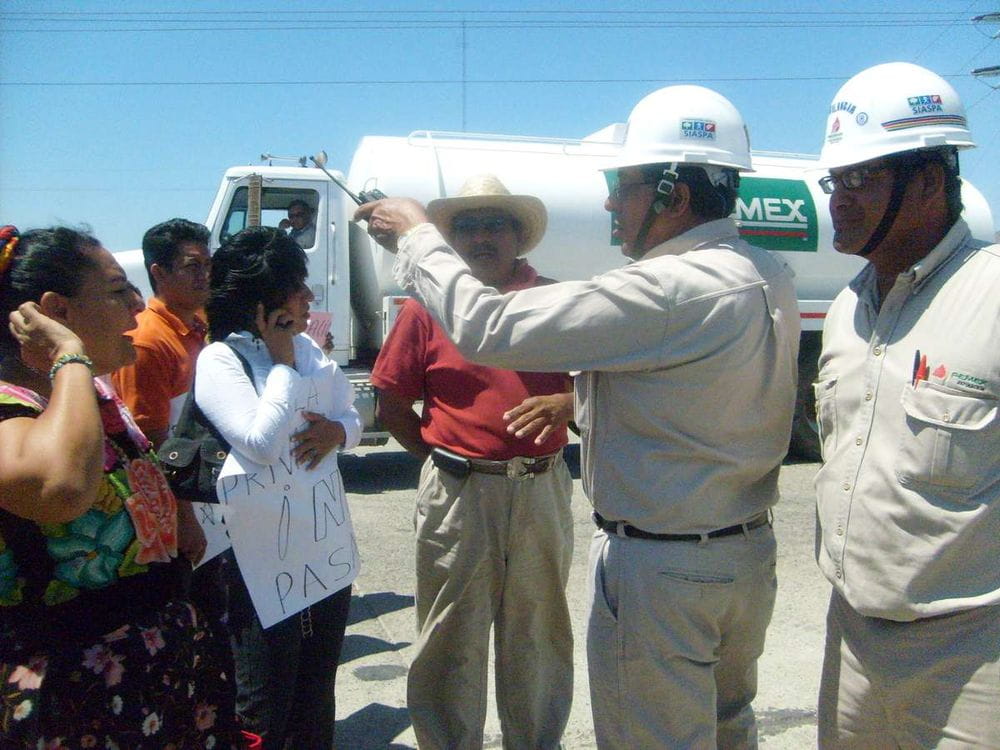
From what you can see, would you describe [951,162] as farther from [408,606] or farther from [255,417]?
[408,606]

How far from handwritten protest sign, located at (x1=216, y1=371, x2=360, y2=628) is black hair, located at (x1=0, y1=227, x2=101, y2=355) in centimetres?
70

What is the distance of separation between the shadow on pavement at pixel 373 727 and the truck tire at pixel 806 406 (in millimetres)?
6577

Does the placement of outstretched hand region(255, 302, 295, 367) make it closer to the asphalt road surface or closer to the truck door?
the asphalt road surface

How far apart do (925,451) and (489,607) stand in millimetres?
1665

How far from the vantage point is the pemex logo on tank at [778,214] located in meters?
9.20

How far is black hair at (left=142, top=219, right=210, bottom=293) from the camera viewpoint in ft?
12.0

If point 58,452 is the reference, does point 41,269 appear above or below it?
above

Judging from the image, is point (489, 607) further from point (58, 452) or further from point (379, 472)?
point (379, 472)

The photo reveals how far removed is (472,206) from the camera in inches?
→ 132

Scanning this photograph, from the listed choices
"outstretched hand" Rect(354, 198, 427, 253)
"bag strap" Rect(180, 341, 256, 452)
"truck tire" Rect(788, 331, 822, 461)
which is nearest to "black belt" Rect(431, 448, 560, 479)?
"bag strap" Rect(180, 341, 256, 452)

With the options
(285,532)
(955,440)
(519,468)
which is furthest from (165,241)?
(955,440)

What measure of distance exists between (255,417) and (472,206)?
124cm

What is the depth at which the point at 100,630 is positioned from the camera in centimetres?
188

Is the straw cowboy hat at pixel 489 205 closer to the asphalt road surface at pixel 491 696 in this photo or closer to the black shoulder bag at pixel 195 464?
the black shoulder bag at pixel 195 464
